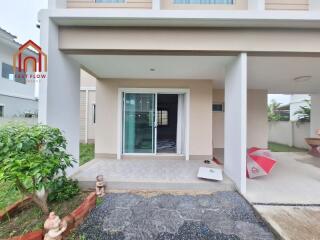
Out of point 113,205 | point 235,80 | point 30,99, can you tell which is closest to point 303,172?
point 235,80

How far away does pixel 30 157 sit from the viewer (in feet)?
7.63

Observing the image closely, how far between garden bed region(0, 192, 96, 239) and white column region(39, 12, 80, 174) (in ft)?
3.59

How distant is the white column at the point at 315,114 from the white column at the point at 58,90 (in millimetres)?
10067

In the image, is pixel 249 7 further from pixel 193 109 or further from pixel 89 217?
pixel 89 217

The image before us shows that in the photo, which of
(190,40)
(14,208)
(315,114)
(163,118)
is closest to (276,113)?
(315,114)

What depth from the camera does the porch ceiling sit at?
3.78 m

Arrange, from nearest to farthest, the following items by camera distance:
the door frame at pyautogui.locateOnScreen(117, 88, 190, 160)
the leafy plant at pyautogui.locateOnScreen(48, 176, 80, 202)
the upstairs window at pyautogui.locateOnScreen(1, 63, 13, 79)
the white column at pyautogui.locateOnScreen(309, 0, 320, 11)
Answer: the leafy plant at pyautogui.locateOnScreen(48, 176, 80, 202) < the white column at pyautogui.locateOnScreen(309, 0, 320, 11) < the door frame at pyautogui.locateOnScreen(117, 88, 190, 160) < the upstairs window at pyautogui.locateOnScreen(1, 63, 13, 79)

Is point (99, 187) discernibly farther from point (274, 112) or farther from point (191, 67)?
point (274, 112)

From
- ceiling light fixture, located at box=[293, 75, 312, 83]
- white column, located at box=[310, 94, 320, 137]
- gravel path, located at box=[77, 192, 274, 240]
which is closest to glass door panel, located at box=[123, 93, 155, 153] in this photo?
gravel path, located at box=[77, 192, 274, 240]

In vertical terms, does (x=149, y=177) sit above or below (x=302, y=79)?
below

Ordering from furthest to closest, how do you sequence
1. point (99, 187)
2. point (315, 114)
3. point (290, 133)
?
1. point (290, 133)
2. point (315, 114)
3. point (99, 187)

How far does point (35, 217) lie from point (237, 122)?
12.5 feet

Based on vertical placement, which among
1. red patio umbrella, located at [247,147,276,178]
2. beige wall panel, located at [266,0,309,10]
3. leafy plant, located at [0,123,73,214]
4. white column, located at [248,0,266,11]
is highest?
beige wall panel, located at [266,0,309,10]

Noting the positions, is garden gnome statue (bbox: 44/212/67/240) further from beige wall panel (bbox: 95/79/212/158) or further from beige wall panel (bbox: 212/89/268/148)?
beige wall panel (bbox: 212/89/268/148)
